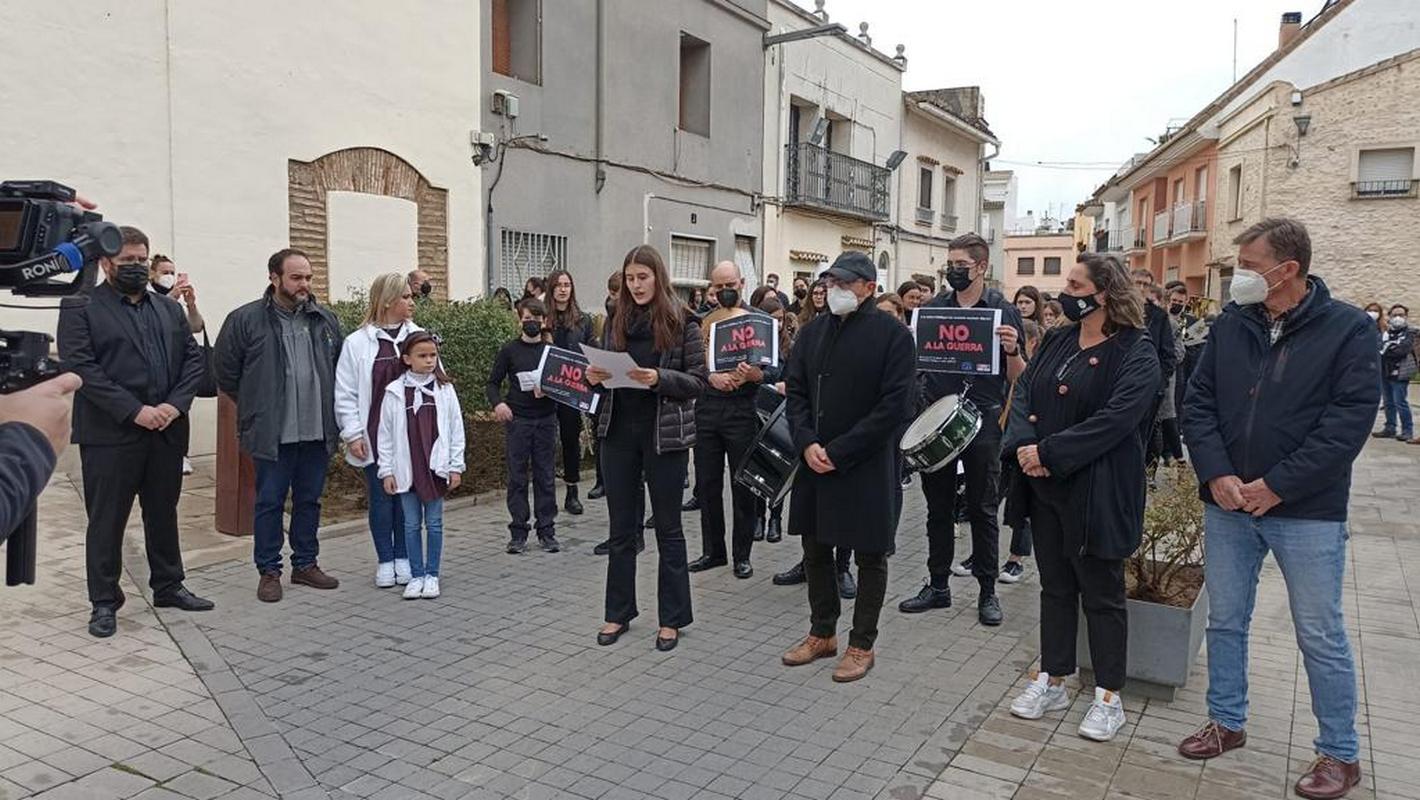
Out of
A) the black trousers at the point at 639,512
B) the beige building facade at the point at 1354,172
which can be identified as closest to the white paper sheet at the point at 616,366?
the black trousers at the point at 639,512

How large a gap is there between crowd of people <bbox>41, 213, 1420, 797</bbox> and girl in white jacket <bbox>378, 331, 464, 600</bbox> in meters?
0.01

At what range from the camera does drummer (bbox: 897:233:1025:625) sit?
5832 mm

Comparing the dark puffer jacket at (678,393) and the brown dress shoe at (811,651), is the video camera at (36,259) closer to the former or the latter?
the dark puffer jacket at (678,393)

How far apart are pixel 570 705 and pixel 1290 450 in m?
3.15

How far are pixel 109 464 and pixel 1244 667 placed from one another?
5572 mm

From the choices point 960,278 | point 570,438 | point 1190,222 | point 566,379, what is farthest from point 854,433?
point 1190,222

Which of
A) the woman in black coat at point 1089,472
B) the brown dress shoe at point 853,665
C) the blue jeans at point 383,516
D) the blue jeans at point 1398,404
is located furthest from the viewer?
the blue jeans at point 1398,404

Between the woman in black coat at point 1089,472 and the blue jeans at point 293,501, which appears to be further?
the blue jeans at point 293,501

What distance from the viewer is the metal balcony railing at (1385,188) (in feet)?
83.6

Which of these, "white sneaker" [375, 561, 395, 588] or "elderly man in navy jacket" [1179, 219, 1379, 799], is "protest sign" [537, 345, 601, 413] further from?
"elderly man in navy jacket" [1179, 219, 1379, 799]

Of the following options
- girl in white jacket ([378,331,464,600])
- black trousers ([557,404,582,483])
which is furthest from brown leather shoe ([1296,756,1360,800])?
black trousers ([557,404,582,483])

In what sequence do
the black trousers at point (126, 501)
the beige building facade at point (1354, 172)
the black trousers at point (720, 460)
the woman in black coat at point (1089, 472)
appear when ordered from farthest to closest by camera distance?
the beige building facade at point (1354, 172) < the black trousers at point (720, 460) < the black trousers at point (126, 501) < the woman in black coat at point (1089, 472)

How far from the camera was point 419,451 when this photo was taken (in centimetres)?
618

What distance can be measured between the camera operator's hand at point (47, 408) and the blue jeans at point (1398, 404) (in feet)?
55.1
